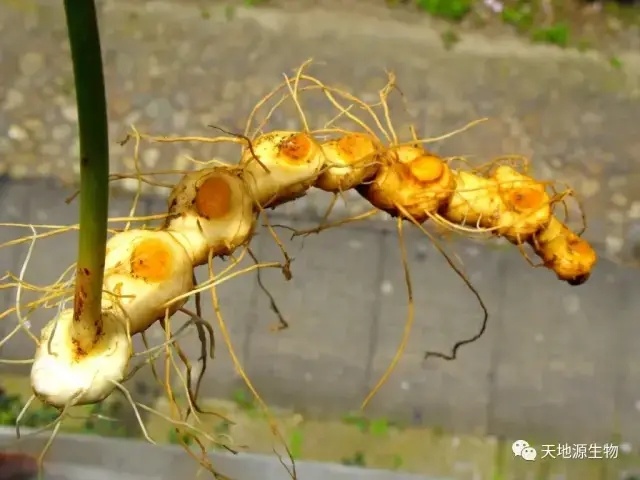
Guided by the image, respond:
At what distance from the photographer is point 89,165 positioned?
28 centimetres

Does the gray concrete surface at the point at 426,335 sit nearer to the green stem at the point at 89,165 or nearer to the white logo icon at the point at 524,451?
the white logo icon at the point at 524,451

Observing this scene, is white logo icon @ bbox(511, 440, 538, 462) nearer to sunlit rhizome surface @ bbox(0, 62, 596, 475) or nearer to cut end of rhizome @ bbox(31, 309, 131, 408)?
sunlit rhizome surface @ bbox(0, 62, 596, 475)

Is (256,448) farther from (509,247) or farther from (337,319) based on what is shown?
(509,247)

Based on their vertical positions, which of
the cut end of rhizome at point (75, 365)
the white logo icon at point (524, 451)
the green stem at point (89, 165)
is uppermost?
the green stem at point (89, 165)

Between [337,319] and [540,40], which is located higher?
[540,40]

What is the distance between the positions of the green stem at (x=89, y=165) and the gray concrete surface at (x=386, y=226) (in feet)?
2.36

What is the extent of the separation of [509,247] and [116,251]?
84 cm

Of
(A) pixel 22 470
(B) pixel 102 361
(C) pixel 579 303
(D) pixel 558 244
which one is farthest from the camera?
(C) pixel 579 303

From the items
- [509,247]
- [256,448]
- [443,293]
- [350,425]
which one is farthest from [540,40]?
[256,448]

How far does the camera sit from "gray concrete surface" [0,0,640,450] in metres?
1.05

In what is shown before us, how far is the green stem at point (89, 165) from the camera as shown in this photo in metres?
0.25

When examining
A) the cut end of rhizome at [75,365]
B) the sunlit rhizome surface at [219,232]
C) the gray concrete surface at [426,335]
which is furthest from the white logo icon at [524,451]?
the cut end of rhizome at [75,365]

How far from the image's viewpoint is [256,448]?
102 cm

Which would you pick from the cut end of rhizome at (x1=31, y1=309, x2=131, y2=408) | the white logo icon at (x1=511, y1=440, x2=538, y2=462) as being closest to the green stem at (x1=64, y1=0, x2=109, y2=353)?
the cut end of rhizome at (x1=31, y1=309, x2=131, y2=408)
